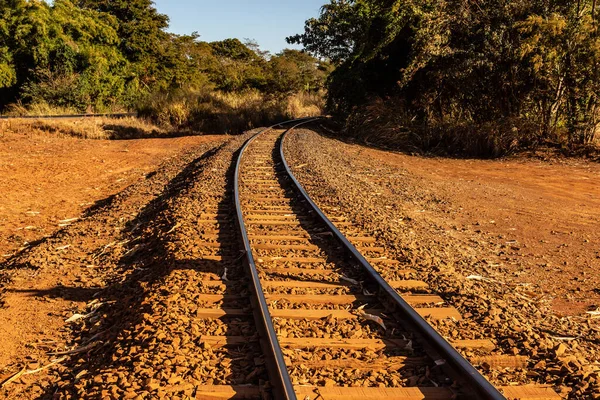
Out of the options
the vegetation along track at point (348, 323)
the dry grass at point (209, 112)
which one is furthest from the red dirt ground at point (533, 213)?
the dry grass at point (209, 112)

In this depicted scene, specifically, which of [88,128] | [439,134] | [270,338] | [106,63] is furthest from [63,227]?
[106,63]

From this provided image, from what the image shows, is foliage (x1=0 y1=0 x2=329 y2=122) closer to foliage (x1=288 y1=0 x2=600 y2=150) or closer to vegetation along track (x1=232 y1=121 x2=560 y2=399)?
foliage (x1=288 y1=0 x2=600 y2=150)

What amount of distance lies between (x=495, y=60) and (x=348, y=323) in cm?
1391

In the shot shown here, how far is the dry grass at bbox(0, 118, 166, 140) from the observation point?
2011cm

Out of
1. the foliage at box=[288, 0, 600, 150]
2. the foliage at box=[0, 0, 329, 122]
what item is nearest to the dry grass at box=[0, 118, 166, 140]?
the foliage at box=[0, 0, 329, 122]

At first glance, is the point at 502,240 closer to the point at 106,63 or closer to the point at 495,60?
the point at 495,60

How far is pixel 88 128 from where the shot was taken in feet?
70.1

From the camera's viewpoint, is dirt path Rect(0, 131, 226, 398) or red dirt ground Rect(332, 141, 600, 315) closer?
dirt path Rect(0, 131, 226, 398)

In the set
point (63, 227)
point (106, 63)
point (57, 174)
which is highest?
point (106, 63)

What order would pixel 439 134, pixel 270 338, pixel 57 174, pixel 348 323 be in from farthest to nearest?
pixel 439 134 → pixel 57 174 → pixel 348 323 → pixel 270 338

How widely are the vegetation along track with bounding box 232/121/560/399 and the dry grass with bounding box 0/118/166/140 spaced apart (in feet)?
53.6

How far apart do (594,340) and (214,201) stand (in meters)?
5.74

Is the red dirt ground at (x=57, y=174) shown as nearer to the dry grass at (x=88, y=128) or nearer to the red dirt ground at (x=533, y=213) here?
the dry grass at (x=88, y=128)

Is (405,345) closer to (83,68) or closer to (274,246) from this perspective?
(274,246)
